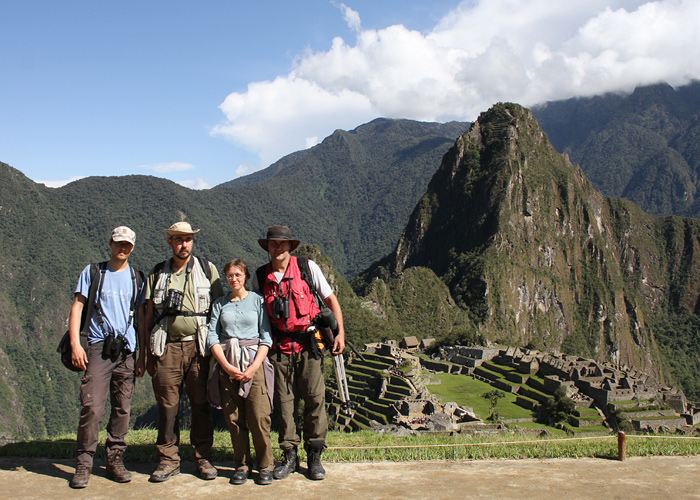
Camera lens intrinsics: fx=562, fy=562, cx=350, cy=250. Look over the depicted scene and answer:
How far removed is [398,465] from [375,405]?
929 inches

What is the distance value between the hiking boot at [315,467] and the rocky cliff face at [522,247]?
85.9m

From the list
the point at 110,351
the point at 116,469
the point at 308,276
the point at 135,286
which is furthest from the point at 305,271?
the point at 116,469

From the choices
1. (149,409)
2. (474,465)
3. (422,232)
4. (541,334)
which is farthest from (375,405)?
(422,232)

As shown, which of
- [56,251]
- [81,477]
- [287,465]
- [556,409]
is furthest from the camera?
[56,251]

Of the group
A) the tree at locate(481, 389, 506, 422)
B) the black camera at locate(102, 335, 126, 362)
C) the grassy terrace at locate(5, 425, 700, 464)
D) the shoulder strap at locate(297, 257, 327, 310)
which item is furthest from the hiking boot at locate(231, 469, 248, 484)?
the tree at locate(481, 389, 506, 422)

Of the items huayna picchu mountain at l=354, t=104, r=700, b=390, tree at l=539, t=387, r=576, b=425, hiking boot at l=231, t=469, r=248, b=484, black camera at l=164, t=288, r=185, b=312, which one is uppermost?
huayna picchu mountain at l=354, t=104, r=700, b=390

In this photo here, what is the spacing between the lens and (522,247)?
105312 millimetres

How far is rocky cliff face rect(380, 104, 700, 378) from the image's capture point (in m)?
97.9

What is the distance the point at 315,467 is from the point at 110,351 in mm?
2173

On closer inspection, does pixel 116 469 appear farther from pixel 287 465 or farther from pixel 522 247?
pixel 522 247

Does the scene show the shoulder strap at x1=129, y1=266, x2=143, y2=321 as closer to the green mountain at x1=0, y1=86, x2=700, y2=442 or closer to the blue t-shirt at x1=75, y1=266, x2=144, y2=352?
the blue t-shirt at x1=75, y1=266, x2=144, y2=352

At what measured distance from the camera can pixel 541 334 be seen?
339ft

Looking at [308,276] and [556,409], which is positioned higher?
[308,276]

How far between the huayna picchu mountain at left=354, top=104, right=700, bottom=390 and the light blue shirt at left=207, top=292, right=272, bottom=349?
8248 cm
